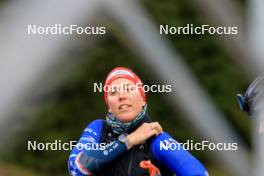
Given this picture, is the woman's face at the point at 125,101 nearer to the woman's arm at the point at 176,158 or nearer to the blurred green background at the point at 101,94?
the woman's arm at the point at 176,158

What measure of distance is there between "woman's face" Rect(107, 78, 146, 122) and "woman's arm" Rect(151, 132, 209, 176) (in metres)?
0.09

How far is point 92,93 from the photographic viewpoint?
5.51 metres

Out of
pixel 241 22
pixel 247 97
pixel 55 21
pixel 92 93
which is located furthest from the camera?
pixel 92 93

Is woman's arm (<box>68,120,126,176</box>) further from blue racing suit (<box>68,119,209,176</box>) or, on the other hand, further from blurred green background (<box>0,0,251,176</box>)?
blurred green background (<box>0,0,251,176</box>)

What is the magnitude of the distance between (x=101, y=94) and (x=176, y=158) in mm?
2978

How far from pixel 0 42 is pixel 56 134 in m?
1.02

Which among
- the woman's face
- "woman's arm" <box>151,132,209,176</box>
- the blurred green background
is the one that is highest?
the blurred green background

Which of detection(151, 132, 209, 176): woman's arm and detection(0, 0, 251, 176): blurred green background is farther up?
detection(0, 0, 251, 176): blurred green background

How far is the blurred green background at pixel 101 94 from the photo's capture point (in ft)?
17.9

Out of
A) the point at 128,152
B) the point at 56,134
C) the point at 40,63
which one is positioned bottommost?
the point at 128,152

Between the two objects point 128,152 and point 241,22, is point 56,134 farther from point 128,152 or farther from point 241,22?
point 128,152

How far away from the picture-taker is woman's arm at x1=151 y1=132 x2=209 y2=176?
8.21 ft

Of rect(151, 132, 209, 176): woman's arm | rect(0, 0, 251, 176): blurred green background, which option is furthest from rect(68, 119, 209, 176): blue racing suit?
rect(0, 0, 251, 176): blurred green background

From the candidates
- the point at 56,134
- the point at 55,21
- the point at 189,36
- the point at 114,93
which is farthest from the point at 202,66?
the point at 114,93
